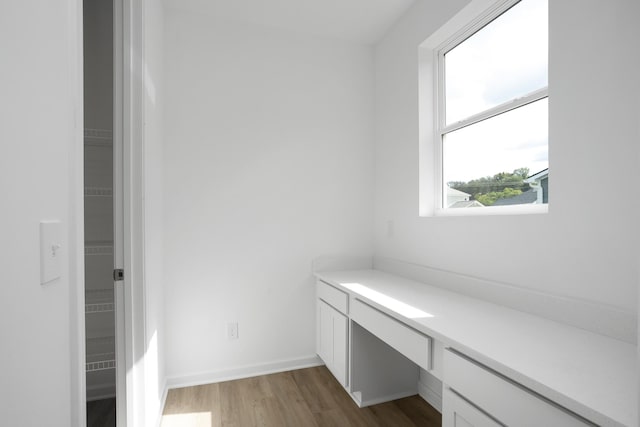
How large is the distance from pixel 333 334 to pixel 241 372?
31.2 inches

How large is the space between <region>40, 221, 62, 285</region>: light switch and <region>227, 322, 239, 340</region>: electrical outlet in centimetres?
187

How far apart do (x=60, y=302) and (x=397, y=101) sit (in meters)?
2.39

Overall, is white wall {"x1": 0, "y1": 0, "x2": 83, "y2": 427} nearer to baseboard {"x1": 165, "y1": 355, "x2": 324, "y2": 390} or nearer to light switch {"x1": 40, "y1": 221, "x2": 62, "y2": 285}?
light switch {"x1": 40, "y1": 221, "x2": 62, "y2": 285}

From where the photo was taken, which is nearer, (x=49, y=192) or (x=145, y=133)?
(x=49, y=192)

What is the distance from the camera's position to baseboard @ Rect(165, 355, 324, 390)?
7.54 feet

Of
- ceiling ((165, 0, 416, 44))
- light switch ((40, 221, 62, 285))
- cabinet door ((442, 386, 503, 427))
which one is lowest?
cabinet door ((442, 386, 503, 427))

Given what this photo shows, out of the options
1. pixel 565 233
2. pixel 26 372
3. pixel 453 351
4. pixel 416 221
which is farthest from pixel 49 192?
pixel 416 221

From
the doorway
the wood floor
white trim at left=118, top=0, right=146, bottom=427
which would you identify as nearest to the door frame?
white trim at left=118, top=0, right=146, bottom=427

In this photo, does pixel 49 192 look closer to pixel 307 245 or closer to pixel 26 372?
pixel 26 372

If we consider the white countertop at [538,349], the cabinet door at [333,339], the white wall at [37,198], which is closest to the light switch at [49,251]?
the white wall at [37,198]

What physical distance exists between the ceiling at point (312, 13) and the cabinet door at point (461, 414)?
7.85 ft

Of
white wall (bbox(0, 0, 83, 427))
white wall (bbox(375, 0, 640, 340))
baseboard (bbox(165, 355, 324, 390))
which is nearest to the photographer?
white wall (bbox(0, 0, 83, 427))

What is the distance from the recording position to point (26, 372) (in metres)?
0.58

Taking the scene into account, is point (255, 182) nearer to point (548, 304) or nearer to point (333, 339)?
point (333, 339)
